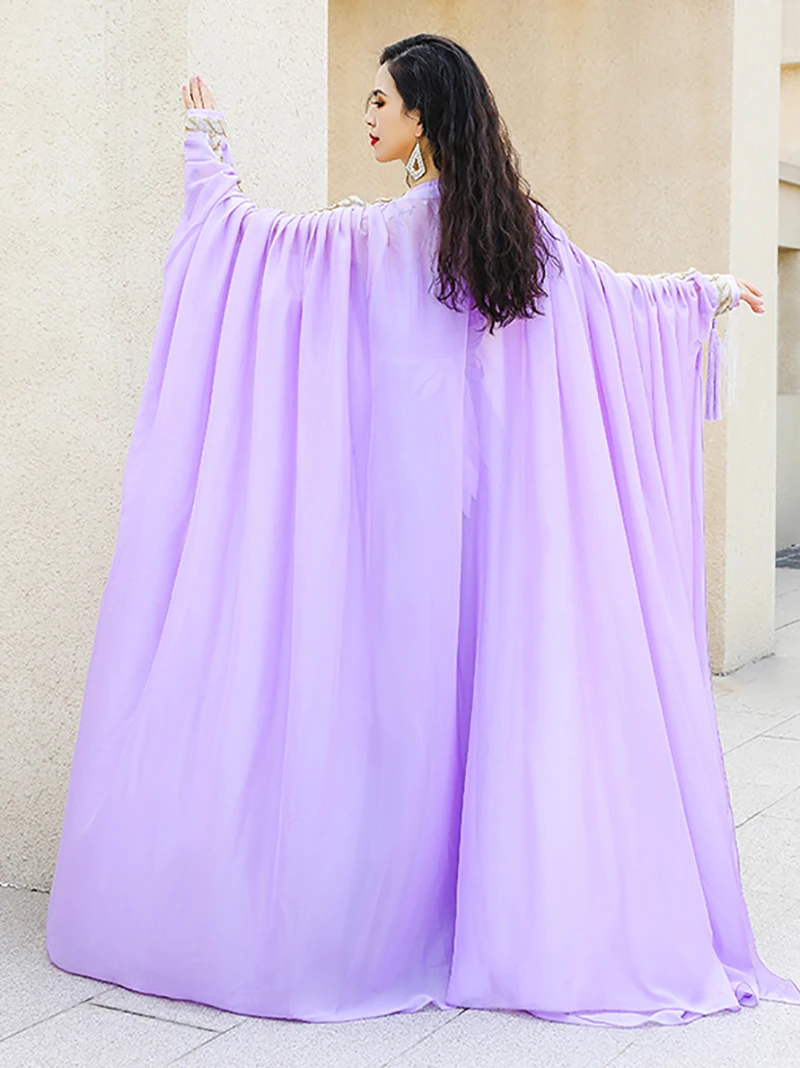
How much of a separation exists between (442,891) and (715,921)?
1.73 ft

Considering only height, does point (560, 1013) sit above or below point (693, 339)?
below

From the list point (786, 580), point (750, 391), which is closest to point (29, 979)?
point (750, 391)

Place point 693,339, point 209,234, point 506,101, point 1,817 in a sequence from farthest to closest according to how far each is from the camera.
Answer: point 506,101
point 1,817
point 693,339
point 209,234

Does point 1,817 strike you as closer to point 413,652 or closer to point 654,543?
point 413,652

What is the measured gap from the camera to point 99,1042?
2635 mm

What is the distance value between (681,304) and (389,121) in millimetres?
790

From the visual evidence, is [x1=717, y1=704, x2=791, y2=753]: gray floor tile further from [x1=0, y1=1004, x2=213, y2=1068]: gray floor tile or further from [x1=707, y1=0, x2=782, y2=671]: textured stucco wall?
[x1=0, y1=1004, x2=213, y2=1068]: gray floor tile

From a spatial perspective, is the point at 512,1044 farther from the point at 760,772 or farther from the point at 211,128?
the point at 760,772

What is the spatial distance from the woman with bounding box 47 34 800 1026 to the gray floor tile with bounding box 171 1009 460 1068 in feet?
0.13

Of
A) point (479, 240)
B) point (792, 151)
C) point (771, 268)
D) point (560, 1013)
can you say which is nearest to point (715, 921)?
point (560, 1013)

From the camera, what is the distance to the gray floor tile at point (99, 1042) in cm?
256

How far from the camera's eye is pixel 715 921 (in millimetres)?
2979

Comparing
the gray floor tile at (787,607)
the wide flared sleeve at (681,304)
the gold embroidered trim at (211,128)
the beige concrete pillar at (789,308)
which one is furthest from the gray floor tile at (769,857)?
the beige concrete pillar at (789,308)

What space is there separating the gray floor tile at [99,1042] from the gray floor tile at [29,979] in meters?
0.05
